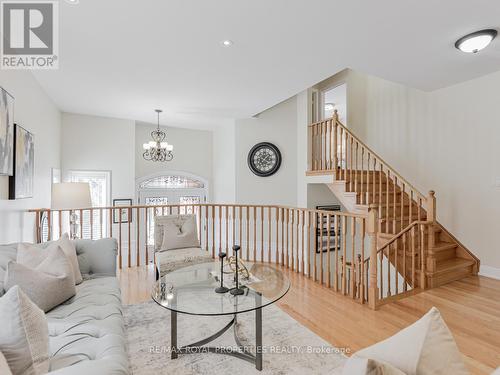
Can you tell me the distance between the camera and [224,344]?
7.00 feet

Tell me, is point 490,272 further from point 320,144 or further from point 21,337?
point 21,337

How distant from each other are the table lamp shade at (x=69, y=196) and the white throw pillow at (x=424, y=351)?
364 centimetres

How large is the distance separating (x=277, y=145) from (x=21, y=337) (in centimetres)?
483

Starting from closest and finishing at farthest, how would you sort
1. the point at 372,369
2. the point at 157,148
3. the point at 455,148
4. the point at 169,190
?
the point at 372,369 → the point at 455,148 → the point at 157,148 → the point at 169,190

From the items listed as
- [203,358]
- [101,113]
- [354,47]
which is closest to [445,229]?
[354,47]

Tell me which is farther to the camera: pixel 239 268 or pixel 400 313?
pixel 400 313

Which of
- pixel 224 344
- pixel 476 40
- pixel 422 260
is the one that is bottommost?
pixel 224 344

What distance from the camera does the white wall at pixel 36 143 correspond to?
8.44ft

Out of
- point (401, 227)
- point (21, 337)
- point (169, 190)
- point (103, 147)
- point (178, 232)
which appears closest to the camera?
point (21, 337)

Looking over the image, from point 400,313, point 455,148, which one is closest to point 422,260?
point 400,313

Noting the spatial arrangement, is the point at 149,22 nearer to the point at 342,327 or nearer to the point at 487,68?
the point at 342,327

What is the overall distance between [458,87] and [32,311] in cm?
518

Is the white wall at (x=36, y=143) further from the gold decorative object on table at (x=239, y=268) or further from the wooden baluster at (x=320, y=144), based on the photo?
the wooden baluster at (x=320, y=144)

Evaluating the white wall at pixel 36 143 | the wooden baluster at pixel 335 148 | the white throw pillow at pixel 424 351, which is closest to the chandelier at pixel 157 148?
the white wall at pixel 36 143
